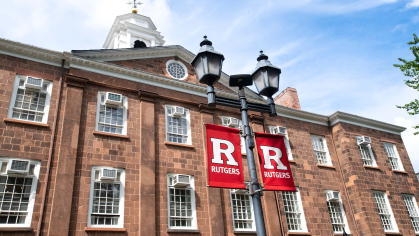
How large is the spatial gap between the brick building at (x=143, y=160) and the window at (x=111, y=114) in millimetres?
44

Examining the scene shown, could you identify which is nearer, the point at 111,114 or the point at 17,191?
the point at 17,191

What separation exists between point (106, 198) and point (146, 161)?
2.15 metres

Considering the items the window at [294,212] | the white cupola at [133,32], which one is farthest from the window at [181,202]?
the white cupola at [133,32]

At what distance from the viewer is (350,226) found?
18.3 metres

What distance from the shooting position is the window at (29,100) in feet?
42.3

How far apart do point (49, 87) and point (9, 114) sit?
1872 mm

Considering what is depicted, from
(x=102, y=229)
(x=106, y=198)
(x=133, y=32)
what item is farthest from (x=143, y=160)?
(x=133, y=32)

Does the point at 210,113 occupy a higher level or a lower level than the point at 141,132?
higher

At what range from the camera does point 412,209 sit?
20.6 m

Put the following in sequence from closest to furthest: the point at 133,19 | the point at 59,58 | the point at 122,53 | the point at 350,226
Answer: the point at 59,58
the point at 122,53
the point at 350,226
the point at 133,19

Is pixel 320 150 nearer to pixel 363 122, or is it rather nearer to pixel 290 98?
pixel 363 122

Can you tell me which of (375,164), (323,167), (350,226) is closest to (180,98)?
(323,167)

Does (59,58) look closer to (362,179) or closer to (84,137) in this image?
(84,137)

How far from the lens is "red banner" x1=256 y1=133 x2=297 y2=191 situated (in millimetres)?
8062
